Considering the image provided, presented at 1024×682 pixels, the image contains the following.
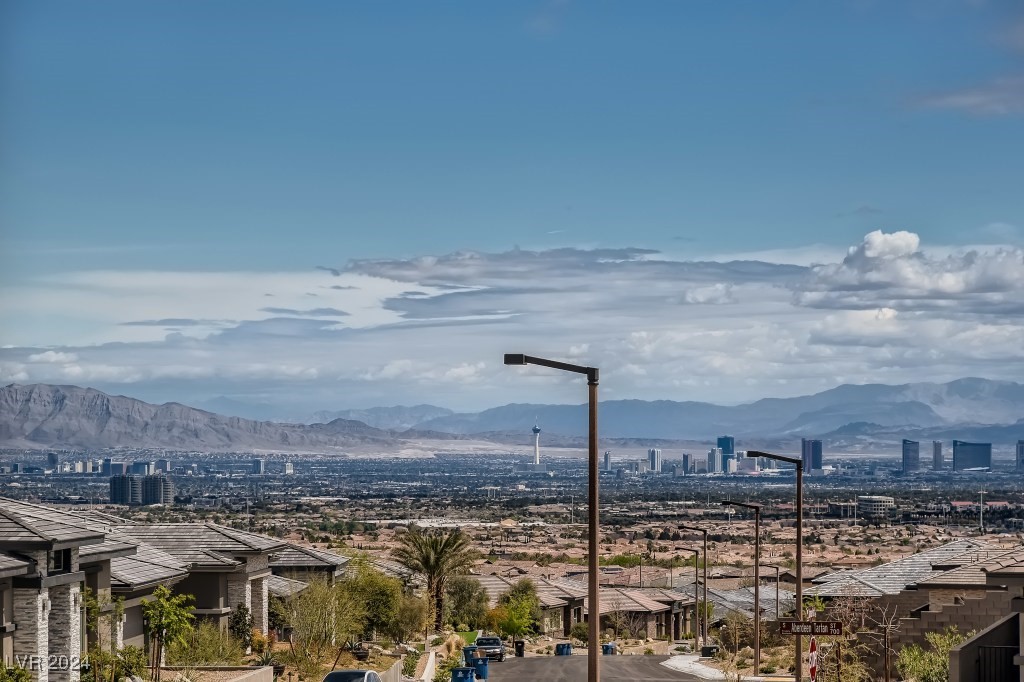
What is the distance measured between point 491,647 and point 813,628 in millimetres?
39480

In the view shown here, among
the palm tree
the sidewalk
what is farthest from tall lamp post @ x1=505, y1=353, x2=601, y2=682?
the palm tree

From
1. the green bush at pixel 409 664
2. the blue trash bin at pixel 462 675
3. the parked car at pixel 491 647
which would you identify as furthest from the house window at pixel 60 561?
the parked car at pixel 491 647

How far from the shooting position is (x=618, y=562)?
448ft

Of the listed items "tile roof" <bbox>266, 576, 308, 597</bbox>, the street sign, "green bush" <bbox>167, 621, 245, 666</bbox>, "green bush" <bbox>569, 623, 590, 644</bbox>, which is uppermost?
the street sign

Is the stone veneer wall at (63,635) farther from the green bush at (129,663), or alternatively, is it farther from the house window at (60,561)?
the green bush at (129,663)

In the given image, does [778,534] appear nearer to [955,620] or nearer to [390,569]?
[390,569]

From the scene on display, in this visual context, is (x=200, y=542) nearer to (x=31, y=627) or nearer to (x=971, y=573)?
(x=31, y=627)

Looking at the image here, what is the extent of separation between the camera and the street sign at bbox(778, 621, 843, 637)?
31266 mm

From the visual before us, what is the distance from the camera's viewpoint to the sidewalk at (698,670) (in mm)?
53228

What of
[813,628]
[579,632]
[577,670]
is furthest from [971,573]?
Result: [579,632]

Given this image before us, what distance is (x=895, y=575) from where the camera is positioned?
63.1 meters

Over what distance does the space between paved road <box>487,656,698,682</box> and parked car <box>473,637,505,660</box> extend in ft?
1.83

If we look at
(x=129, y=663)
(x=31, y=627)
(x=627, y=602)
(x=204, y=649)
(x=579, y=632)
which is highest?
(x=31, y=627)

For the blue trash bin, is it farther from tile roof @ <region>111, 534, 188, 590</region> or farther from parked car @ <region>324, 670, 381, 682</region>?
parked car @ <region>324, 670, 381, 682</region>
